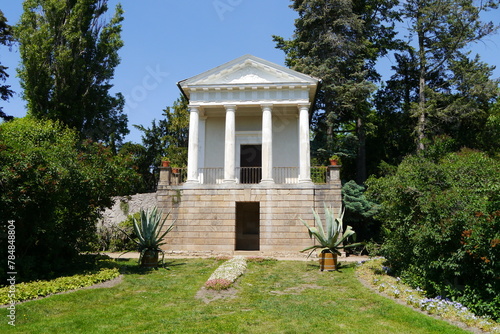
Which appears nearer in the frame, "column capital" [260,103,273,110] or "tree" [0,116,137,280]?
"tree" [0,116,137,280]

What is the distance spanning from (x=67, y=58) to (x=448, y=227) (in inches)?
989

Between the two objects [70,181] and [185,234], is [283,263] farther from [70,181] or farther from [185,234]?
[70,181]

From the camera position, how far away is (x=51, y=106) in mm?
26125

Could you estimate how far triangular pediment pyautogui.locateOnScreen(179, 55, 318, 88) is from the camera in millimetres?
19688

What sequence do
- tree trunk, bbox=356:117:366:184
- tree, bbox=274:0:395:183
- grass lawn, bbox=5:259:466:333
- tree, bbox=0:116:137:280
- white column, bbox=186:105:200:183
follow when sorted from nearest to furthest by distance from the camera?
grass lawn, bbox=5:259:466:333
tree, bbox=0:116:137:280
white column, bbox=186:105:200:183
tree, bbox=274:0:395:183
tree trunk, bbox=356:117:366:184

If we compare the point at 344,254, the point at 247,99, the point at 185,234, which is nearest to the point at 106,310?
the point at 185,234

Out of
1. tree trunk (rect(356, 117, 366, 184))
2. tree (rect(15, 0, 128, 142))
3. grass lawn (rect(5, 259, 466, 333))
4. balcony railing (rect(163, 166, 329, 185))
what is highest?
tree (rect(15, 0, 128, 142))

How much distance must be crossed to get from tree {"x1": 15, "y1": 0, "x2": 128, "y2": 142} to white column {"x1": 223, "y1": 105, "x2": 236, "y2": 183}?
1298cm

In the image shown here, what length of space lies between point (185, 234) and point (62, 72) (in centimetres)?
1562

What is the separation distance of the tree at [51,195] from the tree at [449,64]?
1877 cm

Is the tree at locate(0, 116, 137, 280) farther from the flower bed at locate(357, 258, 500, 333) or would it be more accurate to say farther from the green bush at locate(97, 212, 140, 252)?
the flower bed at locate(357, 258, 500, 333)

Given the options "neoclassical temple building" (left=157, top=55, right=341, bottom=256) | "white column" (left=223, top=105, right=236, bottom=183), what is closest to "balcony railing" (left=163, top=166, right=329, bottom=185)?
"neoclassical temple building" (left=157, top=55, right=341, bottom=256)

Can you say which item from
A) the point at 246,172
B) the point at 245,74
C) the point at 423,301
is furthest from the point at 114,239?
the point at 423,301

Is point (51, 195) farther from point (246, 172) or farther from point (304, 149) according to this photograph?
point (246, 172)
